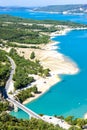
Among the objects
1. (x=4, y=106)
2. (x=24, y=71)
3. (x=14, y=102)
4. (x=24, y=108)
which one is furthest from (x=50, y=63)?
(x=4, y=106)

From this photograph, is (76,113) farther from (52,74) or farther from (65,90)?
(52,74)

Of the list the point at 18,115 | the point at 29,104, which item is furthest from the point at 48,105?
the point at 18,115

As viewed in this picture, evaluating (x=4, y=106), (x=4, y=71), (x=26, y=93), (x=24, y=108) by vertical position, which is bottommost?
(x=24, y=108)

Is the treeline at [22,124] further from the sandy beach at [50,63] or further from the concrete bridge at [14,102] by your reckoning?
the sandy beach at [50,63]

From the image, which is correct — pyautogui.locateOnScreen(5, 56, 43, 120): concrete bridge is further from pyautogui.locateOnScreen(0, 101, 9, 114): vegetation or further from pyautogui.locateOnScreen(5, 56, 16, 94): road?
pyautogui.locateOnScreen(0, 101, 9, 114): vegetation

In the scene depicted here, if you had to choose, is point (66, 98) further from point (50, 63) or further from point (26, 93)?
point (50, 63)

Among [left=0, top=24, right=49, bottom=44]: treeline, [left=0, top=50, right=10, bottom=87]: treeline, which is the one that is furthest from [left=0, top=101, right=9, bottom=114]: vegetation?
[left=0, top=24, right=49, bottom=44]: treeline

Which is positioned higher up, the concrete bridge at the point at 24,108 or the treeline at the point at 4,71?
the treeline at the point at 4,71

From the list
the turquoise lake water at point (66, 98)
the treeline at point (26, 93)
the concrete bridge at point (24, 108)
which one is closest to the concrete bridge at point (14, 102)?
the concrete bridge at point (24, 108)
